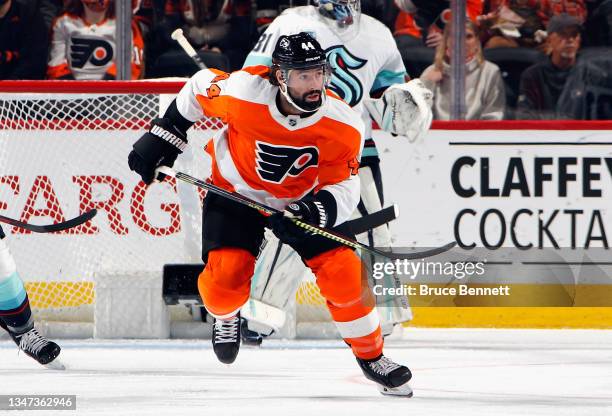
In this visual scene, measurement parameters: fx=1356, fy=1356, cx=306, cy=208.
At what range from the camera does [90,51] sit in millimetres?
5918

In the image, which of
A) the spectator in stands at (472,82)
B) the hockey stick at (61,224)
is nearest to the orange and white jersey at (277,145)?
the hockey stick at (61,224)

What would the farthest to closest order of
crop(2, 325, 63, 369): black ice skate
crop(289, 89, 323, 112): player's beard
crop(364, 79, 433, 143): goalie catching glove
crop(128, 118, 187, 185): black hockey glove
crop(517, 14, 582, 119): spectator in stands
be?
crop(517, 14, 582, 119): spectator in stands
crop(364, 79, 433, 143): goalie catching glove
crop(2, 325, 63, 369): black ice skate
crop(128, 118, 187, 185): black hockey glove
crop(289, 89, 323, 112): player's beard

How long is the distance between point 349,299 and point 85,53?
2834 millimetres

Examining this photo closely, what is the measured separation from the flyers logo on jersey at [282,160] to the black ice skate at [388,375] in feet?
1.72

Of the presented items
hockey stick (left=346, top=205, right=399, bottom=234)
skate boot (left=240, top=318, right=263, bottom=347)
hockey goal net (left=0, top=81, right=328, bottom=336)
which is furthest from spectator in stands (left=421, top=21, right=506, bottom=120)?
hockey stick (left=346, top=205, right=399, bottom=234)

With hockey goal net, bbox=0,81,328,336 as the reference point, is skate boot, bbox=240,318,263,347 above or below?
below

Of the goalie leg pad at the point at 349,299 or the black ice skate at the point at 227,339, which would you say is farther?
the black ice skate at the point at 227,339

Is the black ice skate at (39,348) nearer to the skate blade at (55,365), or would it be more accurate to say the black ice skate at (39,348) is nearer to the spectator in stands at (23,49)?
the skate blade at (55,365)

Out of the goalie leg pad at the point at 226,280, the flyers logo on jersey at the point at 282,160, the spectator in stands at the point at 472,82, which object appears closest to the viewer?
the flyers logo on jersey at the point at 282,160

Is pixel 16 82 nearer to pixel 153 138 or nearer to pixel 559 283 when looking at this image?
pixel 153 138

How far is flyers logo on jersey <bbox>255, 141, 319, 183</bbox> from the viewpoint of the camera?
3.50 meters

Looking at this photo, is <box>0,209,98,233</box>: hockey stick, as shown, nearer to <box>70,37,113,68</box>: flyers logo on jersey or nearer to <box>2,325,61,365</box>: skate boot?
<box>2,325,61,365</box>: skate boot

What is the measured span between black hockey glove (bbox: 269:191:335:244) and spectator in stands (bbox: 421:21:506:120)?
2212 millimetres

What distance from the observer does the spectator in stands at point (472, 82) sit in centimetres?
565
